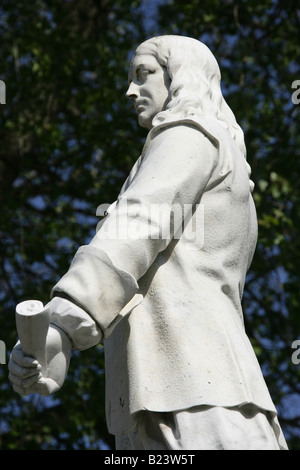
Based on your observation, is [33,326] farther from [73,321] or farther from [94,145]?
[94,145]

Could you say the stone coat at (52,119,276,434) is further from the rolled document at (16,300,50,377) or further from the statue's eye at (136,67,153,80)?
the statue's eye at (136,67,153,80)

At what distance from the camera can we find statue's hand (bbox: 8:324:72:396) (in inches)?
121

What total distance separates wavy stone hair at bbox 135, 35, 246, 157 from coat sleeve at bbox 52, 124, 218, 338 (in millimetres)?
148

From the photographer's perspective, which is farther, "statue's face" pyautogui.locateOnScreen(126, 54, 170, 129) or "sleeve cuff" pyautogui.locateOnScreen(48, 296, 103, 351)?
"statue's face" pyautogui.locateOnScreen(126, 54, 170, 129)

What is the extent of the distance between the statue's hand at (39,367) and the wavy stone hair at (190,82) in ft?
3.29

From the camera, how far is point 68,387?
31.4ft

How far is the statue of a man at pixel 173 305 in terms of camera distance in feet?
10.4

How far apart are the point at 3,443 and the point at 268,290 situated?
9.34 feet

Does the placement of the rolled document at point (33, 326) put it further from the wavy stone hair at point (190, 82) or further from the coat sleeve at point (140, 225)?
the wavy stone hair at point (190, 82)

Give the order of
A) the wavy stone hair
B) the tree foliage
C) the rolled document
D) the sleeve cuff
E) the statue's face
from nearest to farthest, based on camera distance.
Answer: the rolled document, the sleeve cuff, the wavy stone hair, the statue's face, the tree foliage

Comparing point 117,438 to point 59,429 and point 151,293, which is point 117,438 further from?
point 59,429

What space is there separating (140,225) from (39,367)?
588mm

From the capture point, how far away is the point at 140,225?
3393 mm

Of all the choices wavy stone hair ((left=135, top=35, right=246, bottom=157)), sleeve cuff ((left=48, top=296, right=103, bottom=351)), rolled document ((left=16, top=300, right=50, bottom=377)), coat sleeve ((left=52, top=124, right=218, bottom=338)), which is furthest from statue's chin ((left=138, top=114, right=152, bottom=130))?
rolled document ((left=16, top=300, right=50, bottom=377))
